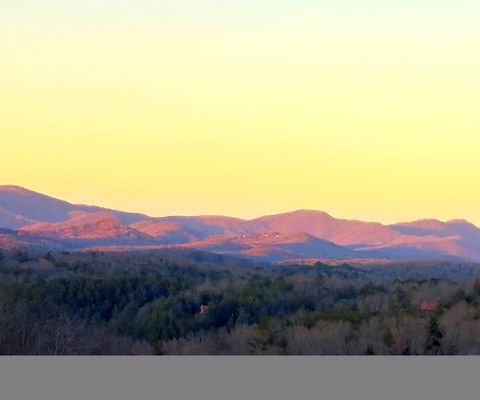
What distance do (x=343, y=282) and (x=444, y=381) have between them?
7441cm

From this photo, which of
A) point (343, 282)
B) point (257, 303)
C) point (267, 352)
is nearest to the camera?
point (267, 352)

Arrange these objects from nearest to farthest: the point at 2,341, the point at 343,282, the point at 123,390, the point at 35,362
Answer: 1. the point at 123,390
2. the point at 35,362
3. the point at 2,341
4. the point at 343,282

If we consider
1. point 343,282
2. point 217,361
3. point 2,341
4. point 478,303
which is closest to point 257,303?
point 478,303

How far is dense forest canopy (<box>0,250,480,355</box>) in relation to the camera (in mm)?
37250

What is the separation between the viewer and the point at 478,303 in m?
56.7

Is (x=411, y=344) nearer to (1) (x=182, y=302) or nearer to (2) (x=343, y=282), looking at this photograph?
(1) (x=182, y=302)

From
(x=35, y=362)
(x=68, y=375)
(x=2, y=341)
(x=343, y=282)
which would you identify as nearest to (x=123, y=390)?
(x=68, y=375)

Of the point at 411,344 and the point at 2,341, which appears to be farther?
the point at 411,344

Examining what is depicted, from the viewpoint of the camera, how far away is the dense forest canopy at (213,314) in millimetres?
37250

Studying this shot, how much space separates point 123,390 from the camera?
505 inches

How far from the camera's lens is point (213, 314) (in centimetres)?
6431

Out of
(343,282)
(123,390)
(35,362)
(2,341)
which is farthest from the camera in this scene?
(343,282)

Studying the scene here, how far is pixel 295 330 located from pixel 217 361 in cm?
2750

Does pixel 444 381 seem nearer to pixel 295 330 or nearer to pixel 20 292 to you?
pixel 295 330
